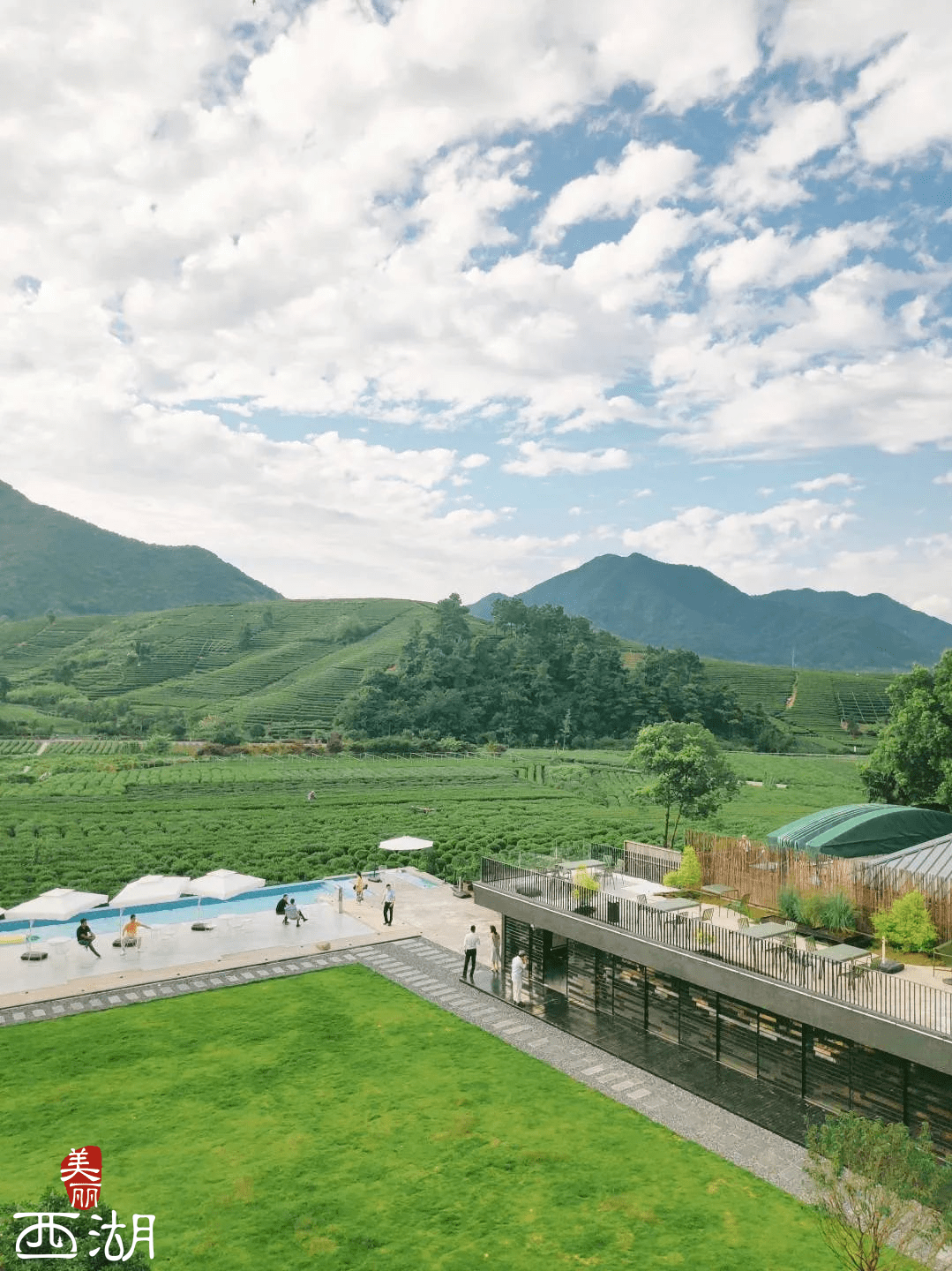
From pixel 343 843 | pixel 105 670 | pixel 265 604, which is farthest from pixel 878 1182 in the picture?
pixel 265 604

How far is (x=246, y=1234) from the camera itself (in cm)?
1131

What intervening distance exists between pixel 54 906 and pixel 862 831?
20.8 metres

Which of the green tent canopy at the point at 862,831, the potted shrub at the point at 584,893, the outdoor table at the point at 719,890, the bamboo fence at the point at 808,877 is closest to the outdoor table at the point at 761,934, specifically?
the bamboo fence at the point at 808,877

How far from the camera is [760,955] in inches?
603

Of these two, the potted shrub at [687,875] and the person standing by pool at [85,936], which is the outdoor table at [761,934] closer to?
the potted shrub at [687,875]

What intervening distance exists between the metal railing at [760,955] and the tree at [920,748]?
23734 millimetres

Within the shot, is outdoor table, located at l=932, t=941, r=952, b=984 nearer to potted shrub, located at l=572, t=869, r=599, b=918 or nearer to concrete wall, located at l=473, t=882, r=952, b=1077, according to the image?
concrete wall, located at l=473, t=882, r=952, b=1077

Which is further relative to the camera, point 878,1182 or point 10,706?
point 10,706

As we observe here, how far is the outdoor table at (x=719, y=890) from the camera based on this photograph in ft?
64.7

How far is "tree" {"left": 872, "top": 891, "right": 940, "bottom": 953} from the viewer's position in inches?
610

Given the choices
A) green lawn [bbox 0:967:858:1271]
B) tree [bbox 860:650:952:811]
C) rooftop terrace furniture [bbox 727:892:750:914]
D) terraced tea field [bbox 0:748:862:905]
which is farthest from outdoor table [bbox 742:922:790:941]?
tree [bbox 860:650:952:811]

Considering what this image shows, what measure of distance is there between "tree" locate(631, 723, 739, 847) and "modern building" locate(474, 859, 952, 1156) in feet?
49.6

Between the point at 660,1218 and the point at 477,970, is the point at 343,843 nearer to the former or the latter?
the point at 477,970

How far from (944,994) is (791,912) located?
164 inches
